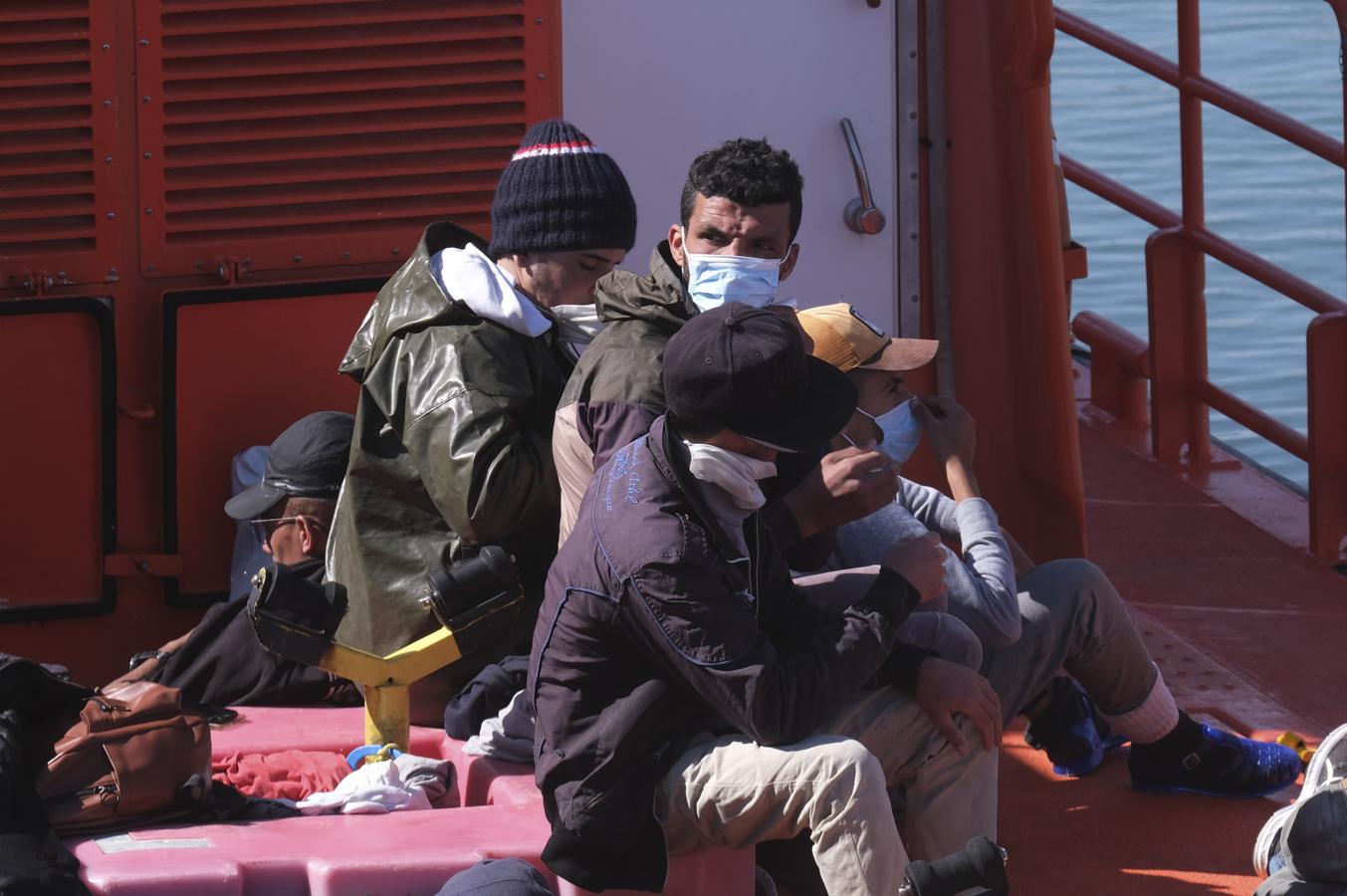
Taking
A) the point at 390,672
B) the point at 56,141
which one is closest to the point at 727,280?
the point at 390,672

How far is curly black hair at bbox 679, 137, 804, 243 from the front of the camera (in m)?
3.81

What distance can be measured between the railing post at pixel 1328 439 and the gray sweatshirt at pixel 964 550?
1.95 metres

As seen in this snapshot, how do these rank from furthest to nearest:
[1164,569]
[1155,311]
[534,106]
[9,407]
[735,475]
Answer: [1155,311]
[1164,569]
[534,106]
[9,407]
[735,475]

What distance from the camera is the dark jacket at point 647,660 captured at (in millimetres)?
3021

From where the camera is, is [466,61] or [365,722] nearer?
[365,722]

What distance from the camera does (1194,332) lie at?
6.39 metres

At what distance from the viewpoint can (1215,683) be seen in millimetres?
4715

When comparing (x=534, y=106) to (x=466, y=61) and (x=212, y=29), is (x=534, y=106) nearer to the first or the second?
(x=466, y=61)

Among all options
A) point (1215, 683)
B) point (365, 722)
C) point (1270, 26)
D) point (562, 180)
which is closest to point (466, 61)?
point (562, 180)

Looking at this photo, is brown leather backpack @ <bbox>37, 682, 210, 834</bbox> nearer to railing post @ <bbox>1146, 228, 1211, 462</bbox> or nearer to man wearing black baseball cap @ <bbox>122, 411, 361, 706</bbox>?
man wearing black baseball cap @ <bbox>122, 411, 361, 706</bbox>

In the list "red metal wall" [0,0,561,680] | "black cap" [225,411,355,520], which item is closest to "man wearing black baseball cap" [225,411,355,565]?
"black cap" [225,411,355,520]

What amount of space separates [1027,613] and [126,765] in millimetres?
1664

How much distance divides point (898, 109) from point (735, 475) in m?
2.12

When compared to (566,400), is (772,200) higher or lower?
higher
